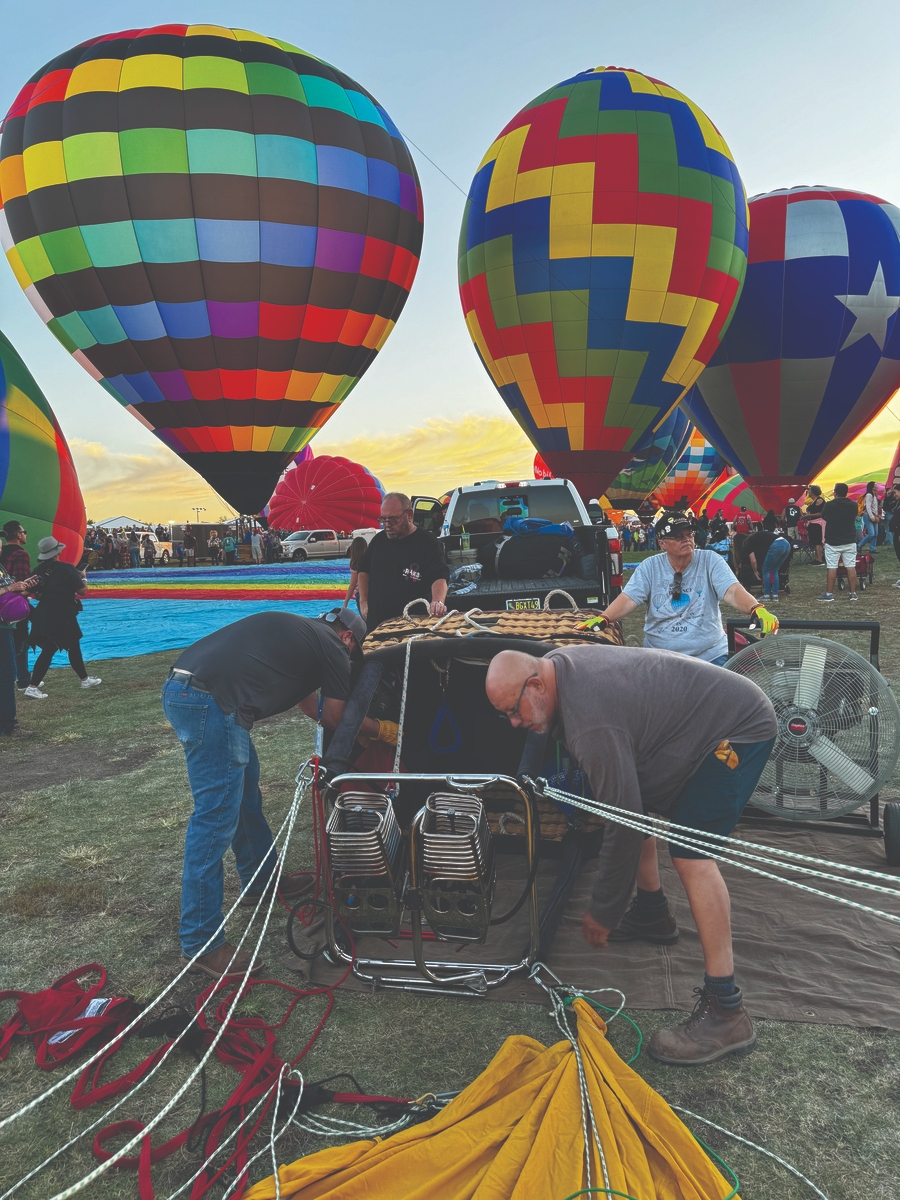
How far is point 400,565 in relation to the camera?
546 centimetres

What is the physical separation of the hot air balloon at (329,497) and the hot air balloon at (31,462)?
23244 millimetres

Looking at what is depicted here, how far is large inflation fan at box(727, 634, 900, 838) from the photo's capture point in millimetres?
3736

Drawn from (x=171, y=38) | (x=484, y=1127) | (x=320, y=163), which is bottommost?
(x=484, y=1127)

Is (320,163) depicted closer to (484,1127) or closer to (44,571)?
(44,571)

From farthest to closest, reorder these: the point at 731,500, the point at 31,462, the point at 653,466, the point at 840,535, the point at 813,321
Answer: the point at 731,500, the point at 653,466, the point at 813,321, the point at 840,535, the point at 31,462

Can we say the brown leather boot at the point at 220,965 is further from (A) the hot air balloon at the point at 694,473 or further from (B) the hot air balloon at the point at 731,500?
(A) the hot air balloon at the point at 694,473

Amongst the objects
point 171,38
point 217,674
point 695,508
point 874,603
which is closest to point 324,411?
point 171,38

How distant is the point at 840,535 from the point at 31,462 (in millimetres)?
12684

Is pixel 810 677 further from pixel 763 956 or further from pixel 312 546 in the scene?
pixel 312 546

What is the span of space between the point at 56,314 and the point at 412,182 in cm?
673

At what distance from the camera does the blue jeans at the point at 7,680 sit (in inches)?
279

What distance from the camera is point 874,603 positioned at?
1284cm

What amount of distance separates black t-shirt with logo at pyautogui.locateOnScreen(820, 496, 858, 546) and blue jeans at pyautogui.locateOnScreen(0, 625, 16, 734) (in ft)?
38.7

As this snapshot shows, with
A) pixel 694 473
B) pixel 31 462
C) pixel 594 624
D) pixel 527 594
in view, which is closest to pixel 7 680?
pixel 527 594
